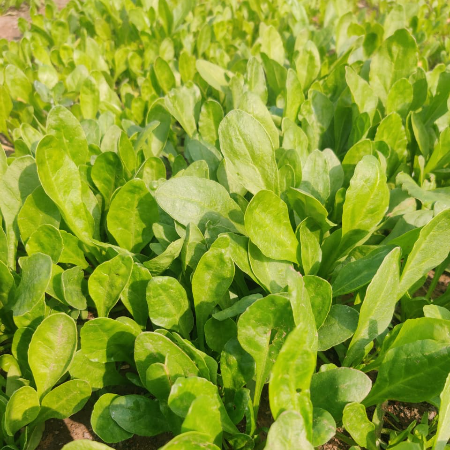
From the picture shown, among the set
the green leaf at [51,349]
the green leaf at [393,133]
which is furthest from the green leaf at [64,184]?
the green leaf at [393,133]

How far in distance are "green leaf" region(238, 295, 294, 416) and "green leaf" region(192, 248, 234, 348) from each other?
0.55 ft

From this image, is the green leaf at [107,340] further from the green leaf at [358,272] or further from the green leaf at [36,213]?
the green leaf at [358,272]

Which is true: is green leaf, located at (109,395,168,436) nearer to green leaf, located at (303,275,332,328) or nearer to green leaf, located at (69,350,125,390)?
green leaf, located at (69,350,125,390)

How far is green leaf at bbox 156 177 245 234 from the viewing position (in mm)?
1065

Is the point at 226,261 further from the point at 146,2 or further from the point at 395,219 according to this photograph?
the point at 146,2

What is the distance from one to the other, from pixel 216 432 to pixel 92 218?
66 centimetres

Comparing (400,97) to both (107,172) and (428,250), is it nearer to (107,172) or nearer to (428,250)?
(428,250)

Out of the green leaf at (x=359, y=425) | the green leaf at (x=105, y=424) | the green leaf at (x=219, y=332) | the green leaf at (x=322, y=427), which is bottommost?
the green leaf at (x=359, y=425)

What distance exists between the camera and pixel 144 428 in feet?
3.07

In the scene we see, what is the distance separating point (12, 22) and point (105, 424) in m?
3.72

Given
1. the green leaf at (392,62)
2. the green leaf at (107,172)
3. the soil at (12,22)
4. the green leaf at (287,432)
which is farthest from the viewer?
the soil at (12,22)

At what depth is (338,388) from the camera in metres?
0.89

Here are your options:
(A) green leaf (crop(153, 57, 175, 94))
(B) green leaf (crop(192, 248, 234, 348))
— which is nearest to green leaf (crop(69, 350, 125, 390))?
(B) green leaf (crop(192, 248, 234, 348))

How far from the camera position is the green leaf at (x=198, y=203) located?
3.50 feet
